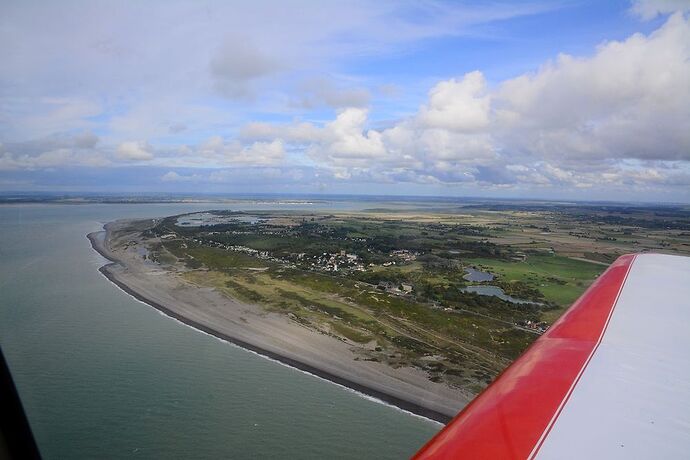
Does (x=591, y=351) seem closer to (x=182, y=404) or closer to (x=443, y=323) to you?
(x=182, y=404)

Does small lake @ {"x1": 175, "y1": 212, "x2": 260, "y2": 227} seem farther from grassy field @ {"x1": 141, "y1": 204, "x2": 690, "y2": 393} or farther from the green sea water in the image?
the green sea water

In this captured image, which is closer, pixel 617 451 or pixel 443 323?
pixel 617 451

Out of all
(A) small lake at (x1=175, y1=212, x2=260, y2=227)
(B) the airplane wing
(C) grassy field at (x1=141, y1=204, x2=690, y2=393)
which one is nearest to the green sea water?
(C) grassy field at (x1=141, y1=204, x2=690, y2=393)

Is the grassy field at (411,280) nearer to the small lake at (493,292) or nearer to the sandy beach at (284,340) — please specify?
the small lake at (493,292)

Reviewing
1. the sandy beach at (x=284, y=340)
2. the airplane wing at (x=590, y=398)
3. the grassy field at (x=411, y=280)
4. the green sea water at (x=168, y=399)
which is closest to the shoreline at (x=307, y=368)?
the sandy beach at (x=284, y=340)

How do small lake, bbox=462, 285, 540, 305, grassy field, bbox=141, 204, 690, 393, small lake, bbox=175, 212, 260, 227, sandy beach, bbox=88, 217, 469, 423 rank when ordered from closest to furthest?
sandy beach, bbox=88, 217, 469, 423 < grassy field, bbox=141, 204, 690, 393 < small lake, bbox=462, 285, 540, 305 < small lake, bbox=175, 212, 260, 227

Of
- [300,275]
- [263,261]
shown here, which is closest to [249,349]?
[300,275]
